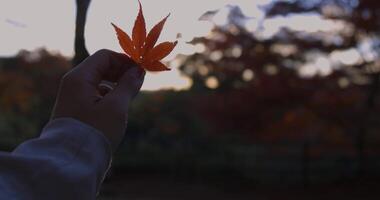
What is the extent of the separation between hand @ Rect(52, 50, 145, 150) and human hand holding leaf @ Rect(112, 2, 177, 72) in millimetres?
17

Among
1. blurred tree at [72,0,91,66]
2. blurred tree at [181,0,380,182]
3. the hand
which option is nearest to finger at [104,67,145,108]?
the hand

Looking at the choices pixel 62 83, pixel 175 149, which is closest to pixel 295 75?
pixel 175 149

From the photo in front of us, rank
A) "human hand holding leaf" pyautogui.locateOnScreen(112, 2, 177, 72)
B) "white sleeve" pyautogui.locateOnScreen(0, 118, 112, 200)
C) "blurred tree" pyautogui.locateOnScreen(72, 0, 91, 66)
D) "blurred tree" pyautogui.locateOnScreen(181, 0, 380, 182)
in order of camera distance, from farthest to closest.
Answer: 1. "blurred tree" pyautogui.locateOnScreen(181, 0, 380, 182)
2. "blurred tree" pyautogui.locateOnScreen(72, 0, 91, 66)
3. "human hand holding leaf" pyautogui.locateOnScreen(112, 2, 177, 72)
4. "white sleeve" pyautogui.locateOnScreen(0, 118, 112, 200)

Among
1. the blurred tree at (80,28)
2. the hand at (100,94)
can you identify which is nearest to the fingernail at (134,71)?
the hand at (100,94)

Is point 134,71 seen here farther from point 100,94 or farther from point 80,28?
point 80,28

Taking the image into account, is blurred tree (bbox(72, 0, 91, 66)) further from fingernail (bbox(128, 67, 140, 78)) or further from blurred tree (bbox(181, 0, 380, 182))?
blurred tree (bbox(181, 0, 380, 182))

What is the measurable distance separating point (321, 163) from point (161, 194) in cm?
316

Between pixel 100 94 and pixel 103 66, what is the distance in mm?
28

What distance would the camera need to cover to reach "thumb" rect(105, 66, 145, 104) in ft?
1.99

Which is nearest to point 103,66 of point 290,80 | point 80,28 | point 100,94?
point 100,94

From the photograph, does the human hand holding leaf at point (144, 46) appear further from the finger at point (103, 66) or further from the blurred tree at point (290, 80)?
the blurred tree at point (290, 80)

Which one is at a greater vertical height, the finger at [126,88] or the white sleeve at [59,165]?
the finger at [126,88]

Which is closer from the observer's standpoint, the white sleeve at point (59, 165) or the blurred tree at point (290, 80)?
the white sleeve at point (59, 165)

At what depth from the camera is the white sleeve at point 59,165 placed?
53 centimetres
